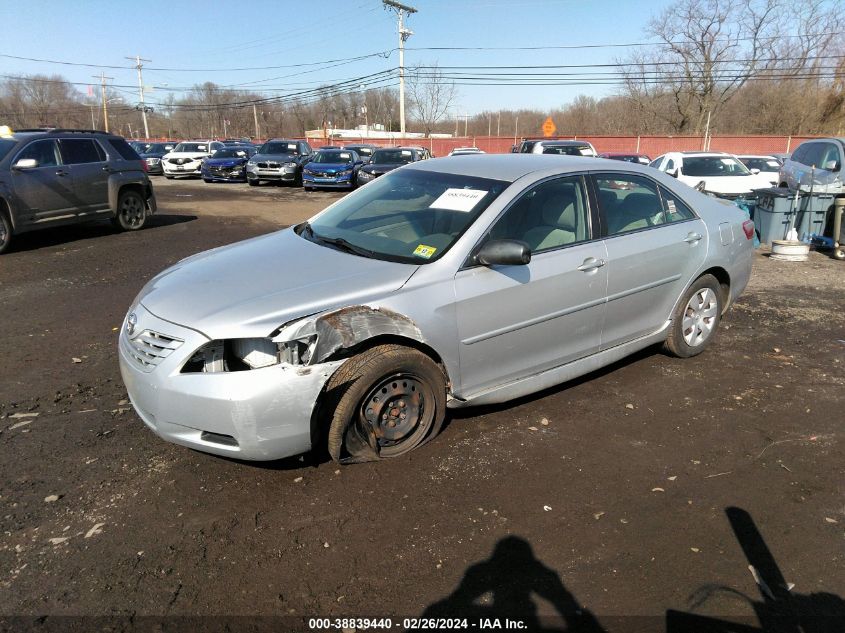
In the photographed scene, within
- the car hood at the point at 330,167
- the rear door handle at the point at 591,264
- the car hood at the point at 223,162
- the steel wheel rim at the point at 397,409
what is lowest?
the steel wheel rim at the point at 397,409

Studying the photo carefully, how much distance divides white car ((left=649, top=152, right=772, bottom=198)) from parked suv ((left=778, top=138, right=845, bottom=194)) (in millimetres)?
1013

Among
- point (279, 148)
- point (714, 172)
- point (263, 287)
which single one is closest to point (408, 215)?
point (263, 287)

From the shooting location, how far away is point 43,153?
988 cm

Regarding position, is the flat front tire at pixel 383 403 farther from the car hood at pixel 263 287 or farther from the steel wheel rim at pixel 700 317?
the steel wheel rim at pixel 700 317

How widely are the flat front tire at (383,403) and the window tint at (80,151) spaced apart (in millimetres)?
9661

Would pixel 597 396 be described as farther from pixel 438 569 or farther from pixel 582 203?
pixel 438 569

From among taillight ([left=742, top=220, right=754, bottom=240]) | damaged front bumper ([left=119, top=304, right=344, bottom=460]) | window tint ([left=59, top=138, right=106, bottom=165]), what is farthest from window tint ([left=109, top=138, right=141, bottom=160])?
taillight ([left=742, top=220, right=754, bottom=240])

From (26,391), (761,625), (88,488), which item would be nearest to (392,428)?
(88,488)

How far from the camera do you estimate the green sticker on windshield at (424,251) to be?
3525 millimetres

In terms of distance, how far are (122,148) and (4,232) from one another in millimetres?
2957

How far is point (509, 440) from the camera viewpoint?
371 cm

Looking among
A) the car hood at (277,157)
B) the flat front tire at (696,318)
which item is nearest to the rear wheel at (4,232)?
the flat front tire at (696,318)

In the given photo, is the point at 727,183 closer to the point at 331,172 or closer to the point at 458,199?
the point at 458,199

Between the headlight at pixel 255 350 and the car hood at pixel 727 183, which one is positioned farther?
the car hood at pixel 727 183
